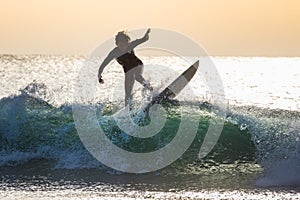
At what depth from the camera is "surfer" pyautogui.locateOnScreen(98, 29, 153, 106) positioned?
10.8m

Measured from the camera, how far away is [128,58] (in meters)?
11.0

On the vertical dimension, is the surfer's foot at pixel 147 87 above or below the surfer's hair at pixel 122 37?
below

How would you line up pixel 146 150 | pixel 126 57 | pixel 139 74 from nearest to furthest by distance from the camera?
pixel 146 150
pixel 126 57
pixel 139 74

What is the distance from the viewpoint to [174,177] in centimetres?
952

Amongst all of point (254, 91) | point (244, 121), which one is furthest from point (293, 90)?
point (244, 121)

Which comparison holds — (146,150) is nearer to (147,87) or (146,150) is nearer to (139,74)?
(147,87)

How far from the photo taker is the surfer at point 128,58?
10.8m

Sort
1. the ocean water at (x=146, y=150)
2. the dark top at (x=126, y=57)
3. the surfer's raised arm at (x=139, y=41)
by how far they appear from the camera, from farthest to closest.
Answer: the dark top at (x=126, y=57)
the surfer's raised arm at (x=139, y=41)
the ocean water at (x=146, y=150)

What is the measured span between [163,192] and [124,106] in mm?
3429

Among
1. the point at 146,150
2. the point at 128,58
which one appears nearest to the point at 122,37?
the point at 128,58

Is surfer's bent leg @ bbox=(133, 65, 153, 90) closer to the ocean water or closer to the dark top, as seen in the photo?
the dark top

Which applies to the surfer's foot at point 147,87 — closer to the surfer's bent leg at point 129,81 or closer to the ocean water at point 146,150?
the ocean water at point 146,150

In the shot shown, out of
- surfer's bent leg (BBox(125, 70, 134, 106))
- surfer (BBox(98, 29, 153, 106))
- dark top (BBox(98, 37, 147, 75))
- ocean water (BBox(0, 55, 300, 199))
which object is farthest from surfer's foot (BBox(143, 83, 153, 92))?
dark top (BBox(98, 37, 147, 75))

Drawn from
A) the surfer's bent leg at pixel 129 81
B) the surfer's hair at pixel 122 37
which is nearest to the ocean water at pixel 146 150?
the surfer's bent leg at pixel 129 81
